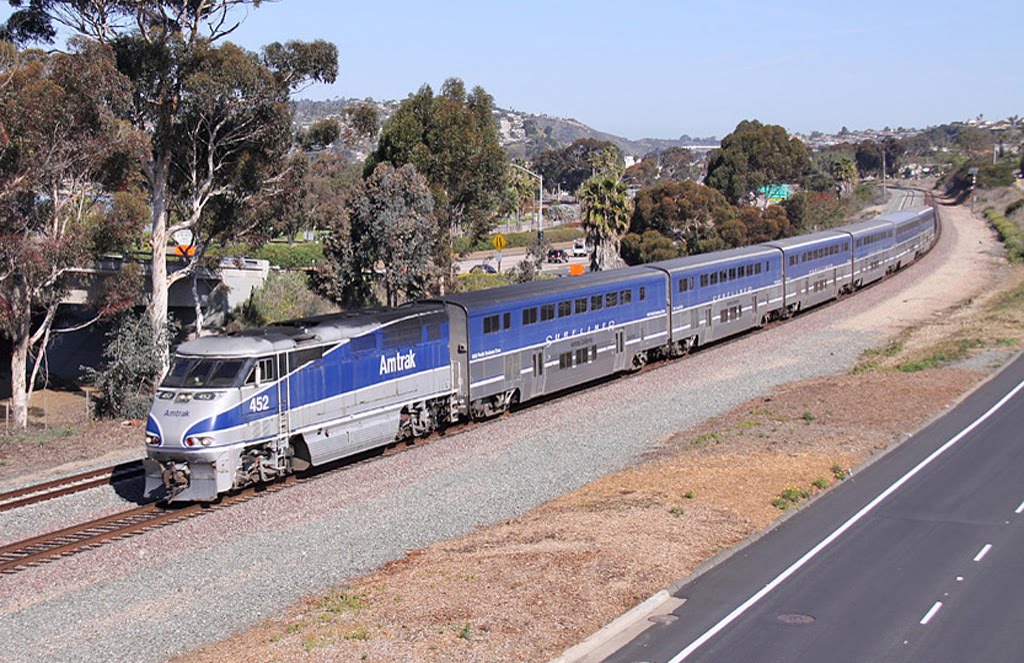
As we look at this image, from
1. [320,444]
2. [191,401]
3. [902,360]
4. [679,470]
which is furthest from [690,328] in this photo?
[191,401]

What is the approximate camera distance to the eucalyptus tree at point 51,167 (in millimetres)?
31891

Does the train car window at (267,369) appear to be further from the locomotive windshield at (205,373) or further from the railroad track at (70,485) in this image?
the railroad track at (70,485)

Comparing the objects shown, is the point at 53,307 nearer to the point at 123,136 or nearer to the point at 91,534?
the point at 123,136

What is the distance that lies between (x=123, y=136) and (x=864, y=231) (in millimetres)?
Result: 40486

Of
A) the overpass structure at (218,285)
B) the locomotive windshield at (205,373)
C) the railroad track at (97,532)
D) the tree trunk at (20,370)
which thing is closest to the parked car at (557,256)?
the overpass structure at (218,285)

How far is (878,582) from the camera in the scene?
50.1ft

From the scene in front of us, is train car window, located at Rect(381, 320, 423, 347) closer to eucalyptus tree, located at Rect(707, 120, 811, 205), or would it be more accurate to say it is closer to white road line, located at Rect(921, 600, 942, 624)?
white road line, located at Rect(921, 600, 942, 624)

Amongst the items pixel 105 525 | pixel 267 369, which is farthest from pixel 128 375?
pixel 105 525

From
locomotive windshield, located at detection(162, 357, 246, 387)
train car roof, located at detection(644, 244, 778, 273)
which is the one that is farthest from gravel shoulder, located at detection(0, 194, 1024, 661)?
train car roof, located at detection(644, 244, 778, 273)

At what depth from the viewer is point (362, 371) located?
77.5ft

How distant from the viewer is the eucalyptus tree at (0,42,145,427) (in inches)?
1256

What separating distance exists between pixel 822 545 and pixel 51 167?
27.5 meters

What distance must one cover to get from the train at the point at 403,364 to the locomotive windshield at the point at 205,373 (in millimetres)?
29

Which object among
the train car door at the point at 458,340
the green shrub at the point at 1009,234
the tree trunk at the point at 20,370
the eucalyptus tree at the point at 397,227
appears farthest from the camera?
the green shrub at the point at 1009,234
